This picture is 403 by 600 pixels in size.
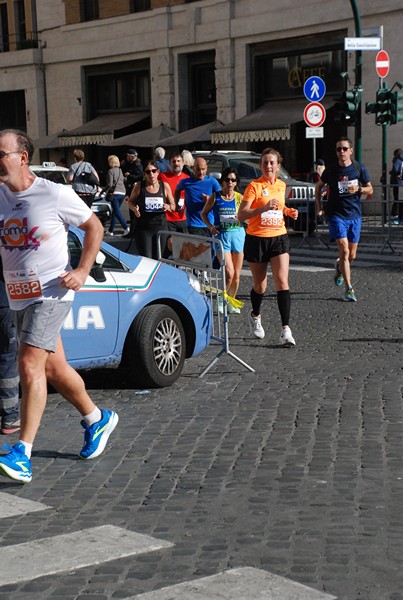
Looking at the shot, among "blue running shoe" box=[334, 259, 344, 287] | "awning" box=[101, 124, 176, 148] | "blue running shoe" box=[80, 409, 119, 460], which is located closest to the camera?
"blue running shoe" box=[80, 409, 119, 460]

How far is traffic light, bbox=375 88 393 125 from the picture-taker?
24.4m

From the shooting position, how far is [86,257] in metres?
5.95

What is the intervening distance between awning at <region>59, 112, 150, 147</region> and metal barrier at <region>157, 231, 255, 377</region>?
30.7 m

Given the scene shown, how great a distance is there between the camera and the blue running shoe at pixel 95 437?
6.41m

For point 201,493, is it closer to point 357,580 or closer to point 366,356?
point 357,580

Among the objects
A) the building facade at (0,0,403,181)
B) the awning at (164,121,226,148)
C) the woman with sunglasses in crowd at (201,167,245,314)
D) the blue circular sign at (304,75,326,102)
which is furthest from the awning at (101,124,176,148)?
the woman with sunglasses in crowd at (201,167,245,314)

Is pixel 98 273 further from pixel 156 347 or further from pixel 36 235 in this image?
pixel 36 235

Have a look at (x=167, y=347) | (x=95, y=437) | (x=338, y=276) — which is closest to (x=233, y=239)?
(x=338, y=276)

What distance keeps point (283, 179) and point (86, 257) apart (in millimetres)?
18523

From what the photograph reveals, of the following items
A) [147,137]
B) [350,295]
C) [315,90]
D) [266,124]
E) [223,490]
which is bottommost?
[350,295]

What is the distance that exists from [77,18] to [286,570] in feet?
133

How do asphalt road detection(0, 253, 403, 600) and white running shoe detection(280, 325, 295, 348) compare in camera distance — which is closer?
asphalt road detection(0, 253, 403, 600)

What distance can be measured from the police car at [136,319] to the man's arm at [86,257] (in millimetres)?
1853

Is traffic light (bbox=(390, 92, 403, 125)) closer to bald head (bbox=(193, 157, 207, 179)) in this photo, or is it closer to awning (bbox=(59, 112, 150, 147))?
bald head (bbox=(193, 157, 207, 179))
